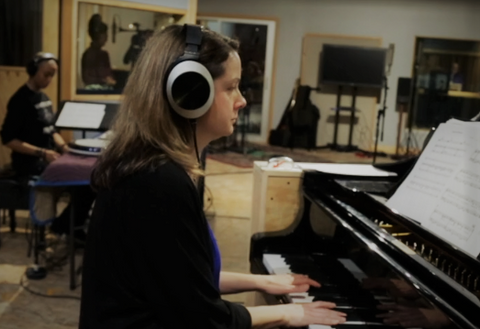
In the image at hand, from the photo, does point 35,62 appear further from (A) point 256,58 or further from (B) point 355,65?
(B) point 355,65

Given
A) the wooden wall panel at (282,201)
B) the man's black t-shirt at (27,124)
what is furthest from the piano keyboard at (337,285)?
the man's black t-shirt at (27,124)

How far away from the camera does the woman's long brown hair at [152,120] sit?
1117 mm

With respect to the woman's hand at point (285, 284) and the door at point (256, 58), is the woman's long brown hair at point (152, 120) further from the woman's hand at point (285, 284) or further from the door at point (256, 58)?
the door at point (256, 58)

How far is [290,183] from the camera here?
226cm

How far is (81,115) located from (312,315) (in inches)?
106

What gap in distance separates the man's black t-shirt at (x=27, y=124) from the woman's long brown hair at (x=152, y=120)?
3.02m

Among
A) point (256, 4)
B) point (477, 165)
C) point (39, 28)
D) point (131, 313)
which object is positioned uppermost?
point (256, 4)

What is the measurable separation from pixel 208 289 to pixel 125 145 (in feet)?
1.07

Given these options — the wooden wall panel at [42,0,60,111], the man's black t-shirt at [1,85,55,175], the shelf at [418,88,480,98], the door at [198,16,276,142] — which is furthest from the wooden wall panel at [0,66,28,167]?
the shelf at [418,88,480,98]

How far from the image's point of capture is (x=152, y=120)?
1144 millimetres

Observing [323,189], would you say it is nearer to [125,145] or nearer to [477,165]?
[477,165]

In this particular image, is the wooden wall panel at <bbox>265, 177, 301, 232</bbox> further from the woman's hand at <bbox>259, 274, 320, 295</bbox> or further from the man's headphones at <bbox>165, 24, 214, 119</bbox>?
the man's headphones at <bbox>165, 24, 214, 119</bbox>

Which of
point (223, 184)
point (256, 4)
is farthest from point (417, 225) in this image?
point (256, 4)

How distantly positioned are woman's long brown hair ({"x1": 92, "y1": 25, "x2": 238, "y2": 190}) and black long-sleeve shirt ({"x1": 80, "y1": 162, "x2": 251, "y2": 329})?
0.03 m
